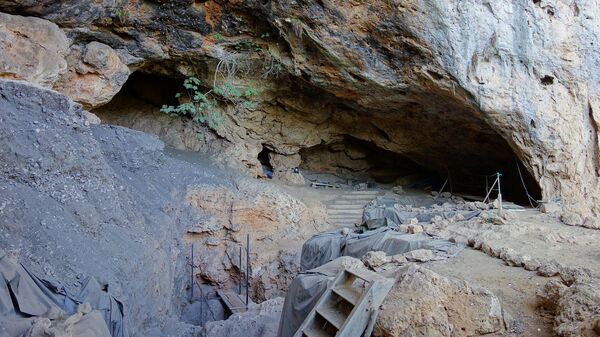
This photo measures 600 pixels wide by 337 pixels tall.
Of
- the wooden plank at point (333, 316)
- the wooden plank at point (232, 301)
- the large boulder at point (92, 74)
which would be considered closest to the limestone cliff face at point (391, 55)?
the large boulder at point (92, 74)

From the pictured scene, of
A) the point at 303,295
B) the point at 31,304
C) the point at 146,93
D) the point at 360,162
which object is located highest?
the point at 303,295

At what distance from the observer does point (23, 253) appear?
5.07 m

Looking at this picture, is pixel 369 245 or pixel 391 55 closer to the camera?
pixel 369 245

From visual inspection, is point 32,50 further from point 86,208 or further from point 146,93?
point 146,93

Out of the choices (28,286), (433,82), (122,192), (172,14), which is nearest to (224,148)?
(172,14)

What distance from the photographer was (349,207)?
40.3 feet

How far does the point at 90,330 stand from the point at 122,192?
3.47m

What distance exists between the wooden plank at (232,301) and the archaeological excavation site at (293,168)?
0.22 ft

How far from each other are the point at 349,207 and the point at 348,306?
28.6 ft

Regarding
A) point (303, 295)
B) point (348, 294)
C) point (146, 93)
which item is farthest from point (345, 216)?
point (348, 294)

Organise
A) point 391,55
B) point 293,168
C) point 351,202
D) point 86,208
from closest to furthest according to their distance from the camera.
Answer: point 86,208, point 391,55, point 351,202, point 293,168

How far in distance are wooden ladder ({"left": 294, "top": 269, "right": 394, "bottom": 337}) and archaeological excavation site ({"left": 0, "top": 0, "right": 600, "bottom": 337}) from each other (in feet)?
0.08

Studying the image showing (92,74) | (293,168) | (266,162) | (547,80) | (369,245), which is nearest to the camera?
(369,245)

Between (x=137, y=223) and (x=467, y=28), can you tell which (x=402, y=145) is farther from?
(x=137, y=223)
